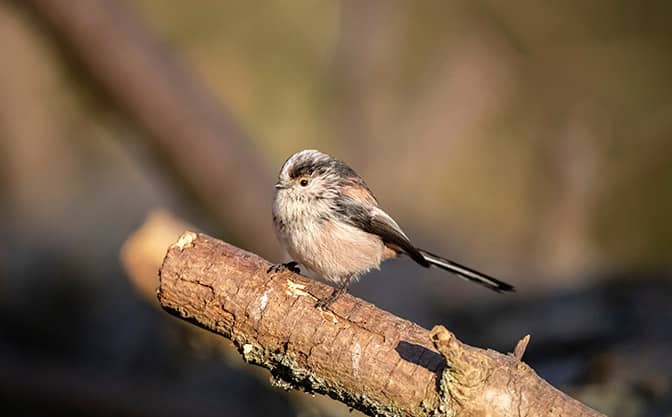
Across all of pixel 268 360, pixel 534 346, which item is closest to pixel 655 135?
pixel 534 346

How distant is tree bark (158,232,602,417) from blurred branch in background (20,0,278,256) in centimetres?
303

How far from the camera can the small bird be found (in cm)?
303

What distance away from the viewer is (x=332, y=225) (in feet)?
10.1

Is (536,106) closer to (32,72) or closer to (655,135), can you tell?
(655,135)

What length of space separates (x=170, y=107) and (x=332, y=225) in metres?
2.63

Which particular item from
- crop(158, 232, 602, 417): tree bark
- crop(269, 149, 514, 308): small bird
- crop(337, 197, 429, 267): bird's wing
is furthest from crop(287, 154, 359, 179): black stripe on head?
crop(158, 232, 602, 417): tree bark

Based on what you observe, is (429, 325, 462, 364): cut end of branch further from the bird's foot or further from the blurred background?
the blurred background

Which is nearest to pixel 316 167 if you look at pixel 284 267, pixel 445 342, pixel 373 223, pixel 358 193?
pixel 358 193

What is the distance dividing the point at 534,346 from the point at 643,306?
620mm

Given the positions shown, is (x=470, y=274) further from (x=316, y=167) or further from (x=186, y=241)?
(x=186, y=241)

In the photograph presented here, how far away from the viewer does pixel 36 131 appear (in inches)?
294

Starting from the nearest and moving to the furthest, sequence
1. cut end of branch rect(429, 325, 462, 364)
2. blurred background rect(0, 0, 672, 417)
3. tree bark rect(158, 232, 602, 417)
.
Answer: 1. cut end of branch rect(429, 325, 462, 364)
2. tree bark rect(158, 232, 602, 417)
3. blurred background rect(0, 0, 672, 417)

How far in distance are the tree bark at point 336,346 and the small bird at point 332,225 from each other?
0.46 metres

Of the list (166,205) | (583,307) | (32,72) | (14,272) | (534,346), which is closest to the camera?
(534,346)
